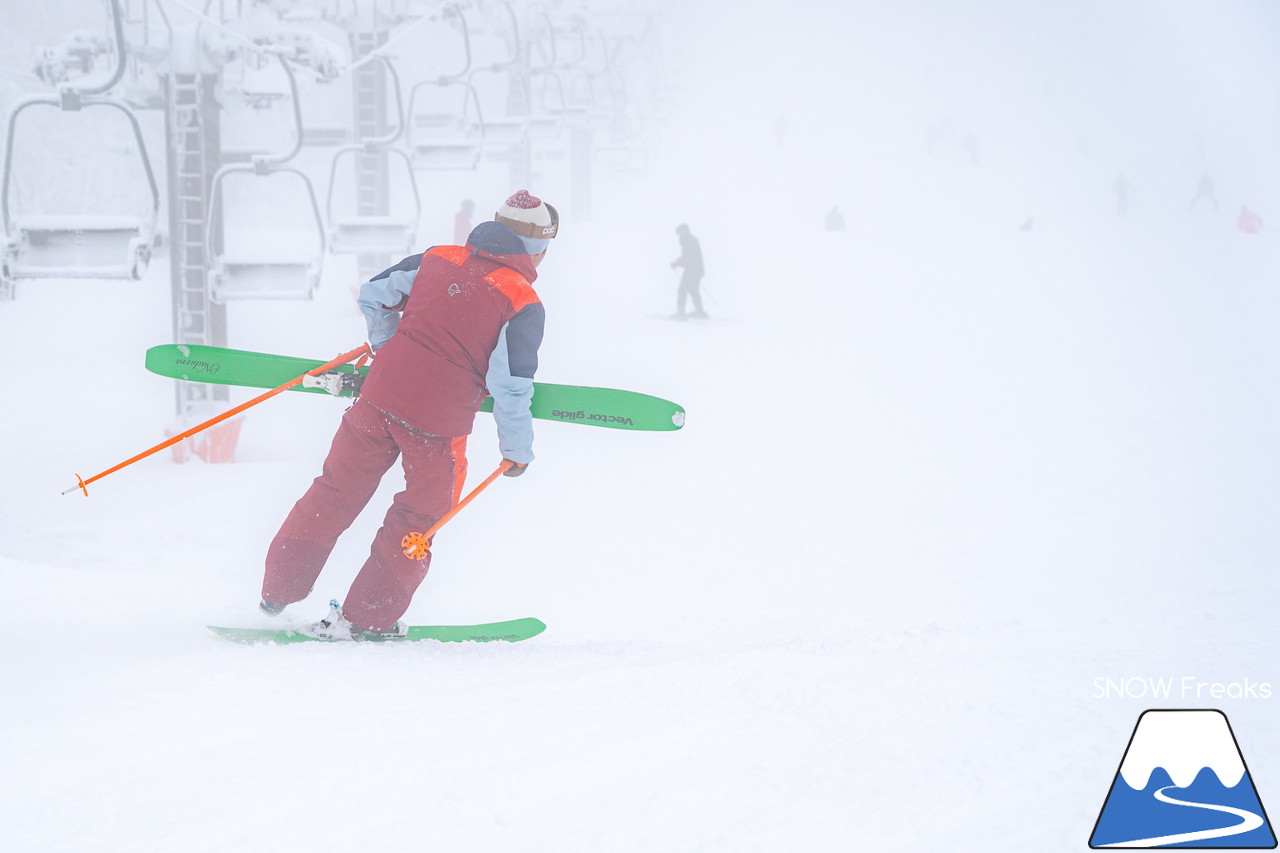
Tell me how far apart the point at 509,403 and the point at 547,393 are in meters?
0.36

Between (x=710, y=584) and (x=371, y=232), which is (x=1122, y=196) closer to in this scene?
(x=371, y=232)

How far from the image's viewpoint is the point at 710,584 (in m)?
→ 5.40

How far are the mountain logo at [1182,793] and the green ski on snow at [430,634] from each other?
1996 millimetres

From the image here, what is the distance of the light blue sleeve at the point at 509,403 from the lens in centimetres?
315

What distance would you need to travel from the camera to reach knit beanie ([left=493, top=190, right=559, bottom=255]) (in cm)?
325

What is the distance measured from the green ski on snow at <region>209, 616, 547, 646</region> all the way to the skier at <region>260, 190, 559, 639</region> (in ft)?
0.21

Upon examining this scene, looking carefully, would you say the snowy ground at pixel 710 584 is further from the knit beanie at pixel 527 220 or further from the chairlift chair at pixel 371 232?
the chairlift chair at pixel 371 232

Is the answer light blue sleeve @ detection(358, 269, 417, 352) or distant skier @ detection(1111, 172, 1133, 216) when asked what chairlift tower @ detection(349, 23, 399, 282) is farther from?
distant skier @ detection(1111, 172, 1133, 216)

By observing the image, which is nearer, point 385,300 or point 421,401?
point 421,401

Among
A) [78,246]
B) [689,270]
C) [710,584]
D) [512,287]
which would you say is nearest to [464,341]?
[512,287]

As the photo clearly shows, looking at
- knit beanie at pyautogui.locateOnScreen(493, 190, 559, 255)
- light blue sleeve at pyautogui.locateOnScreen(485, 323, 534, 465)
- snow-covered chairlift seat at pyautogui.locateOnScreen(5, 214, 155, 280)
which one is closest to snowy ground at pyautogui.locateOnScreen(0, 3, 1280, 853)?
light blue sleeve at pyautogui.locateOnScreen(485, 323, 534, 465)

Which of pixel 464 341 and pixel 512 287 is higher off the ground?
pixel 512 287

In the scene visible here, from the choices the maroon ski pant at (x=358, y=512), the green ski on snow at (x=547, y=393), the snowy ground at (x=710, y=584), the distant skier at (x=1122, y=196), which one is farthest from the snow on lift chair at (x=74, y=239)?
the distant skier at (x=1122, y=196)

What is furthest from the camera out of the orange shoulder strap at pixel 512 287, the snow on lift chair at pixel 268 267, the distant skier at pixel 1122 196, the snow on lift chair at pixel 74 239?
the distant skier at pixel 1122 196
